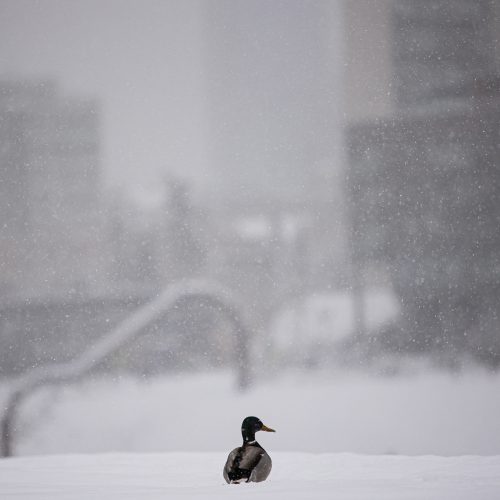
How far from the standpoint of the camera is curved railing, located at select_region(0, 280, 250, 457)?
1920 mm

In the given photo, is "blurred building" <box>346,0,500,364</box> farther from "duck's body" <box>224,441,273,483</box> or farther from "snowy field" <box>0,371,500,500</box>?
"duck's body" <box>224,441,273,483</box>

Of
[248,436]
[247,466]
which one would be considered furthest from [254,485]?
[248,436]

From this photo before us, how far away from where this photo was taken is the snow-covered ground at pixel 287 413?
6.19 ft

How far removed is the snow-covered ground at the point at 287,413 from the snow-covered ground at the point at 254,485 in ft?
0.15

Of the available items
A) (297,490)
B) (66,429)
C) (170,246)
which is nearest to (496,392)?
(297,490)

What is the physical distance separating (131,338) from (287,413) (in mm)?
504

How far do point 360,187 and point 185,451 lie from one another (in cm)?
92

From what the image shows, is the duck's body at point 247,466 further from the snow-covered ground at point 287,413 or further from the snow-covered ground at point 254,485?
the snow-covered ground at point 287,413

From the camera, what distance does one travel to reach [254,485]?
4.89 feet

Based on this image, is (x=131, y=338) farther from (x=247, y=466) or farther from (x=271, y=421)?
(x=247, y=466)

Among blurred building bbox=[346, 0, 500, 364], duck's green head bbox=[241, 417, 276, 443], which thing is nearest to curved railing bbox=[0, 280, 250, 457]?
duck's green head bbox=[241, 417, 276, 443]

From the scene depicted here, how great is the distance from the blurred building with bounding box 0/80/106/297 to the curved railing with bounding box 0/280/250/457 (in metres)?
0.15

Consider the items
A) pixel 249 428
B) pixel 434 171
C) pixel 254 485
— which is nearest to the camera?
pixel 254 485

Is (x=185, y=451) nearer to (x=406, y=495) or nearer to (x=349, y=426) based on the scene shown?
(x=349, y=426)
